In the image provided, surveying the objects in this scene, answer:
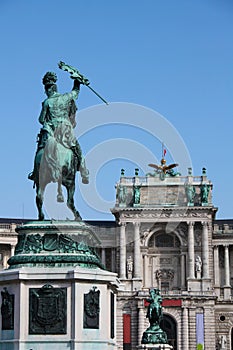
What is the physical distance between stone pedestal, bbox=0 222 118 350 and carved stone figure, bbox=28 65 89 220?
5.67ft

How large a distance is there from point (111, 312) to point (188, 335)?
61.1 metres

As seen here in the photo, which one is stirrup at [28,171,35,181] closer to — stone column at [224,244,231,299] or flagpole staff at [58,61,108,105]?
flagpole staff at [58,61,108,105]

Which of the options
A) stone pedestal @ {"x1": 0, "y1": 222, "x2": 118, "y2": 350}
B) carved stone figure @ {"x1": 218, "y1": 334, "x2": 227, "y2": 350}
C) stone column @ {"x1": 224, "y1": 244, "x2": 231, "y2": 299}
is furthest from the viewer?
stone column @ {"x1": 224, "y1": 244, "x2": 231, "y2": 299}

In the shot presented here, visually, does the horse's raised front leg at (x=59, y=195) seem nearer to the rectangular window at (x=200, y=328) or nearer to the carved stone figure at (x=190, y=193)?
the rectangular window at (x=200, y=328)

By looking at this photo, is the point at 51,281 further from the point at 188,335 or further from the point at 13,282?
the point at 188,335

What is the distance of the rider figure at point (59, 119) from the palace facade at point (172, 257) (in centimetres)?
6031

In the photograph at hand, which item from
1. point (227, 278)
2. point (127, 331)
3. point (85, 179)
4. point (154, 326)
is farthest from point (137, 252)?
point (85, 179)

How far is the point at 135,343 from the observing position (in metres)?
84.3

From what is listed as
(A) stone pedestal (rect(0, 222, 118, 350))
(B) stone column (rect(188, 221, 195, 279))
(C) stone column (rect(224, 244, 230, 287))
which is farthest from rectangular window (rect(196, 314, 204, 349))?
(A) stone pedestal (rect(0, 222, 118, 350))

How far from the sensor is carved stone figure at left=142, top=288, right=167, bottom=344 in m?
43.3

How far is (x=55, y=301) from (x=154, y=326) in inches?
935

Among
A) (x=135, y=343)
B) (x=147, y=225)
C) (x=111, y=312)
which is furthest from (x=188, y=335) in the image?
(x=111, y=312)

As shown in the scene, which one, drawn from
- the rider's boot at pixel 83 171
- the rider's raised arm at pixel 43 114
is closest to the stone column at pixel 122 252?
the rider's boot at pixel 83 171

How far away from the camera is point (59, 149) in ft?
81.6
